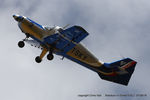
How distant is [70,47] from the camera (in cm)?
2539

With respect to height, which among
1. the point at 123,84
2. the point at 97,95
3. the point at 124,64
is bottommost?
the point at 97,95

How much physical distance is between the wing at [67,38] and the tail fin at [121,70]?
5.05 m

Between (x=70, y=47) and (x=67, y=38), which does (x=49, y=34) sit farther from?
(x=70, y=47)

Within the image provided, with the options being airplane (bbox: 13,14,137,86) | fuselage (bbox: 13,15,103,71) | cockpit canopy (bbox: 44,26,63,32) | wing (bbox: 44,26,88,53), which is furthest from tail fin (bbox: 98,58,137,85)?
cockpit canopy (bbox: 44,26,63,32)

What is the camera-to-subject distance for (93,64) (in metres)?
27.5

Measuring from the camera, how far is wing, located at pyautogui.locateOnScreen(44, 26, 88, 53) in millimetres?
22828

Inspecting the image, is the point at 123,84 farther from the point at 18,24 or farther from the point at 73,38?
the point at 18,24

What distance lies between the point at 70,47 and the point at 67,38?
1407 millimetres

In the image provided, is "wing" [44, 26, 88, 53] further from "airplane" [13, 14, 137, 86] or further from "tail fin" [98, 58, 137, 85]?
"tail fin" [98, 58, 137, 85]

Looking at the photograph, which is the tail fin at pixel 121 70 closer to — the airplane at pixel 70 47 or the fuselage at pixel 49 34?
the airplane at pixel 70 47

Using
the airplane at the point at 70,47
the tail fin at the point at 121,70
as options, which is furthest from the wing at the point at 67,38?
the tail fin at the point at 121,70

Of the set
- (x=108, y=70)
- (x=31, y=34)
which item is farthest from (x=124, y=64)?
(x=31, y=34)

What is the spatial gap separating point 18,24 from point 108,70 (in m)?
9.78

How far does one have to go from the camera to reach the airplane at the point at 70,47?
2400 centimetres
